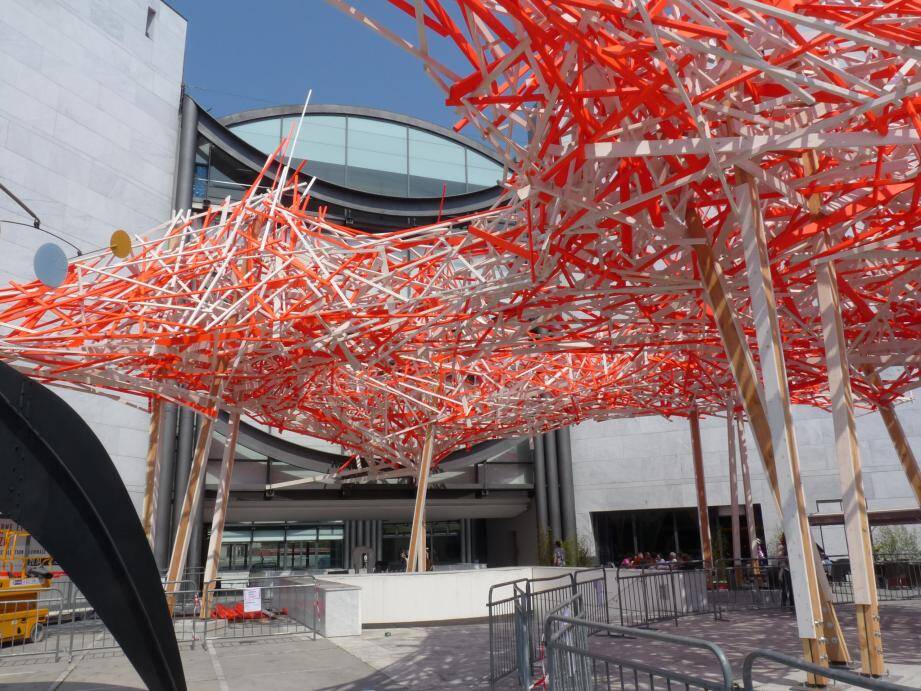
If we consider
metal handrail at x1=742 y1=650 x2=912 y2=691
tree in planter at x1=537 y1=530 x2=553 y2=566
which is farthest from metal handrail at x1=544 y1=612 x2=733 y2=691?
tree in planter at x1=537 y1=530 x2=553 y2=566

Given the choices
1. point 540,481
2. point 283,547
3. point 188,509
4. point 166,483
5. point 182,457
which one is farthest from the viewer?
point 283,547

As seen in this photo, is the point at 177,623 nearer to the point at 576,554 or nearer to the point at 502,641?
the point at 502,641

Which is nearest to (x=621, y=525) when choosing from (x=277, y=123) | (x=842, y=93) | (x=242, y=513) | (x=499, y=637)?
(x=242, y=513)

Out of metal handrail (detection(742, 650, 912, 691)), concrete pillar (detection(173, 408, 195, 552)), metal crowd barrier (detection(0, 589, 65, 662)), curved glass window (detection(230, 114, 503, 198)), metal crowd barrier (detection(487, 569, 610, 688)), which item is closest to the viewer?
metal handrail (detection(742, 650, 912, 691))

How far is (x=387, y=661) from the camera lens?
11.7 metres

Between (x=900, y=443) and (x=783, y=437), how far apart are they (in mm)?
7818

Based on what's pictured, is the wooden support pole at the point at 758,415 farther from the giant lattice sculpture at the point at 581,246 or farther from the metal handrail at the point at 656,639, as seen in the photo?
the metal handrail at the point at 656,639

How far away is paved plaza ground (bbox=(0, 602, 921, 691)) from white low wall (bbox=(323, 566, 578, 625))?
187cm

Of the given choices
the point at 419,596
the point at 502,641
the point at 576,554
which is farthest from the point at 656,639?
the point at 576,554

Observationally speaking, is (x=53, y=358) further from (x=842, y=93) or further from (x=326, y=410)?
(x=842, y=93)

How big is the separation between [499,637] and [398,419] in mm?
13092

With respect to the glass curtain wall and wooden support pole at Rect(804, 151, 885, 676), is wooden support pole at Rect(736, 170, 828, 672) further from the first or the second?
the glass curtain wall

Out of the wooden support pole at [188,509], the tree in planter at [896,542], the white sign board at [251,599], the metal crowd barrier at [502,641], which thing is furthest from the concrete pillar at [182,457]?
the tree in planter at [896,542]

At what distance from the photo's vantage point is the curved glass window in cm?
3788
